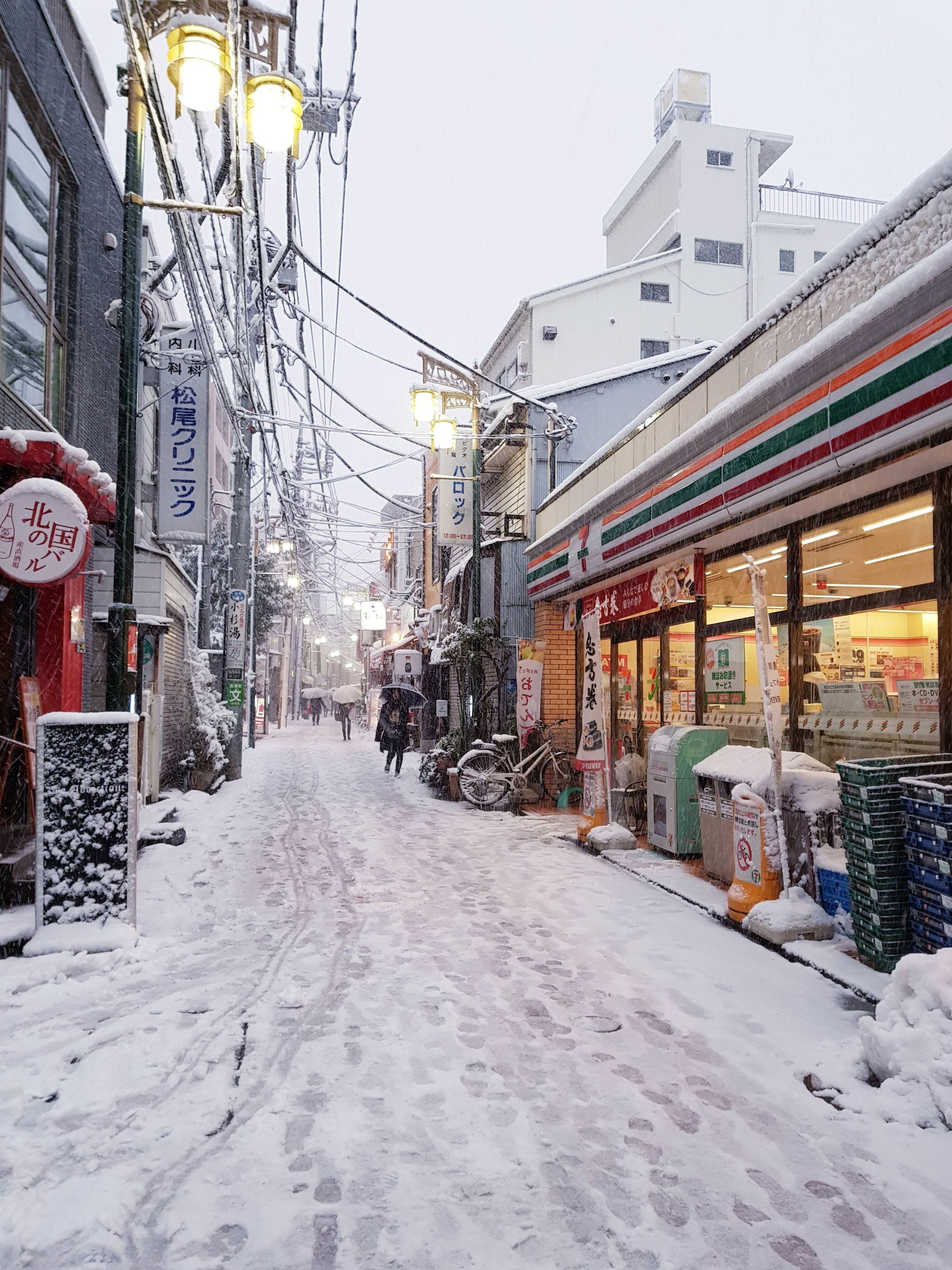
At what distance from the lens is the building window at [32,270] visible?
7922 millimetres

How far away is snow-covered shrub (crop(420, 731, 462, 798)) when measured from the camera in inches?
604

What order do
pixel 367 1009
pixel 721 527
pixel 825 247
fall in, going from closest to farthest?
pixel 367 1009
pixel 721 527
pixel 825 247

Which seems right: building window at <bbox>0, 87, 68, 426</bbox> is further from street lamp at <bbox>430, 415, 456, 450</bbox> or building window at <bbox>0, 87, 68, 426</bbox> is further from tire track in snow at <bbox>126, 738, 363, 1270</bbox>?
street lamp at <bbox>430, 415, 456, 450</bbox>

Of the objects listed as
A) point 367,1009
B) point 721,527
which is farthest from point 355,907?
point 721,527

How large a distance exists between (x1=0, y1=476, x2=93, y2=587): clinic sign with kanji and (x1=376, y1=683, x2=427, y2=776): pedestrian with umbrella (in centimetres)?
1269

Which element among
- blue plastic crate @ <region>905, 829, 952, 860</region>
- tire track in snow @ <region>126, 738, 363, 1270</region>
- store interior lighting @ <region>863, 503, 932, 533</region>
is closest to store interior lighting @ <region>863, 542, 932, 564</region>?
store interior lighting @ <region>863, 503, 932, 533</region>

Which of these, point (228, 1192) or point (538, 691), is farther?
point (538, 691)

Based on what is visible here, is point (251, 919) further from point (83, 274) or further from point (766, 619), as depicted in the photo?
point (83, 274)

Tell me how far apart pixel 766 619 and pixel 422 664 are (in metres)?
18.7

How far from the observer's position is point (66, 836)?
5.68 m

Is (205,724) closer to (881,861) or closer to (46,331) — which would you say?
(46,331)

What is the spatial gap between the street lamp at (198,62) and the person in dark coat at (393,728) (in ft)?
46.5

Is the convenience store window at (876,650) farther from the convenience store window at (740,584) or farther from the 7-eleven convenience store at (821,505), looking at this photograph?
the convenience store window at (740,584)

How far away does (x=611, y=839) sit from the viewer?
9.58m
